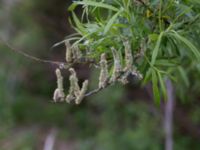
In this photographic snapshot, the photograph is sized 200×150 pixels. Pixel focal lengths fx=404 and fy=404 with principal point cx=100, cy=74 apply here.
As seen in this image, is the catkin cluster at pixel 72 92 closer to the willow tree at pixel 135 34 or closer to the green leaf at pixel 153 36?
the willow tree at pixel 135 34

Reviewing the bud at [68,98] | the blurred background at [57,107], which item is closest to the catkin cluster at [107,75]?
the bud at [68,98]

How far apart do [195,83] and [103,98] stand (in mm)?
1416

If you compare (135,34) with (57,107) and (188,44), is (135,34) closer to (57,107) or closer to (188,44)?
(188,44)

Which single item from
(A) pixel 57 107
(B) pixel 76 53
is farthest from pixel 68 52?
(A) pixel 57 107

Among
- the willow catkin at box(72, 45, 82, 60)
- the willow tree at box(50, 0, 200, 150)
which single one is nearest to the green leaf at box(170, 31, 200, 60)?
the willow tree at box(50, 0, 200, 150)

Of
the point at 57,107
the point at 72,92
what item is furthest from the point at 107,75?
the point at 57,107

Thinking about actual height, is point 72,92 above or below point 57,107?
above

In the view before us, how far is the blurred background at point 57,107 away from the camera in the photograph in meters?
2.64

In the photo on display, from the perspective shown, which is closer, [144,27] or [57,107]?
[144,27]

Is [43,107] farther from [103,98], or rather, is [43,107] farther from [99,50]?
[99,50]

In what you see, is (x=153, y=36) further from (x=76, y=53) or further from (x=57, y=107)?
(x=57, y=107)

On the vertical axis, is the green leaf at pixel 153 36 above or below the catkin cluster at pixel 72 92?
above

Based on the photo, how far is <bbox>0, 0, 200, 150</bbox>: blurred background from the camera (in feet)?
8.68

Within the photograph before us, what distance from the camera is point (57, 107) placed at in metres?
3.16
